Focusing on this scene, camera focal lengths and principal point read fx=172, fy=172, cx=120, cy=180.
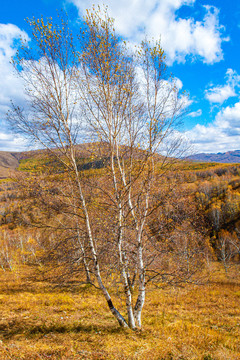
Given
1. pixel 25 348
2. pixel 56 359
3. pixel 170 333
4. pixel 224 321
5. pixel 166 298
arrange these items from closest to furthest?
pixel 56 359 < pixel 25 348 < pixel 170 333 < pixel 224 321 < pixel 166 298

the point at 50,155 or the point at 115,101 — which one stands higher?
the point at 115,101

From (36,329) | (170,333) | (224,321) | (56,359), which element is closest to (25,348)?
(56,359)

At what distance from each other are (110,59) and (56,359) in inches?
402

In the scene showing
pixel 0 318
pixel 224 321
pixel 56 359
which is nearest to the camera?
pixel 56 359

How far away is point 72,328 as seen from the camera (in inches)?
318

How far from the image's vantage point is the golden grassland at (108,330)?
18.7 ft

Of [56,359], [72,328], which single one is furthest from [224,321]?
[56,359]

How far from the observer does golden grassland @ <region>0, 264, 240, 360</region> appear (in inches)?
224

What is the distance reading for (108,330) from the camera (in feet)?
24.6

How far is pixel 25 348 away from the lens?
5.98 m

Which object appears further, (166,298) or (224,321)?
(166,298)

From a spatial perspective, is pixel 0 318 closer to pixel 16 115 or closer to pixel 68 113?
pixel 16 115

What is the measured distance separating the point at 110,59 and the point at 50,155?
14.0 ft

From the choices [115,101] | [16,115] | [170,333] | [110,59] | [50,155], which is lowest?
[170,333]
